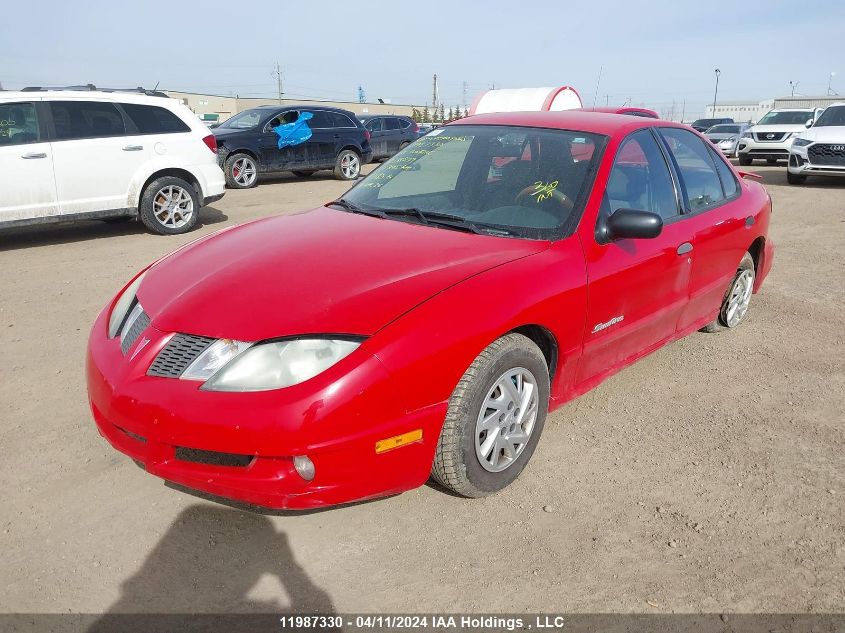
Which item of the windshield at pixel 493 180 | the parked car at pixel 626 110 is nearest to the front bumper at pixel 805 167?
the parked car at pixel 626 110

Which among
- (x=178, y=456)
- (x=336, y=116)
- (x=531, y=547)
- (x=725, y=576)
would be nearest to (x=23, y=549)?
(x=178, y=456)

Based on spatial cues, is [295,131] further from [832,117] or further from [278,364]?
[278,364]

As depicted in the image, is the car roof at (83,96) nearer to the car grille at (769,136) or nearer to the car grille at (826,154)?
the car grille at (826,154)

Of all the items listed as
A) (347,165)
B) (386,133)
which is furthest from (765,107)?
(347,165)

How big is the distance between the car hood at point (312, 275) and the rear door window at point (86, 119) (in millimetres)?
5368

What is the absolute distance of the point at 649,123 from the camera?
390 cm

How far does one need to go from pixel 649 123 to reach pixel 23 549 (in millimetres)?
3689

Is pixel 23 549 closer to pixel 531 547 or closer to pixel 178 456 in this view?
Result: pixel 178 456

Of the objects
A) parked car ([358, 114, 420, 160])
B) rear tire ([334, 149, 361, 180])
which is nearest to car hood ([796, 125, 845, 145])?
rear tire ([334, 149, 361, 180])

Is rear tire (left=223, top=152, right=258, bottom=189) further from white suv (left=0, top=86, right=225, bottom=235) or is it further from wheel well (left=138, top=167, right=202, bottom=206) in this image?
wheel well (left=138, top=167, right=202, bottom=206)

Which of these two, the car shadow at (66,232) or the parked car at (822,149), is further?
the parked car at (822,149)

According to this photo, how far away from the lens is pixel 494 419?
9.12ft

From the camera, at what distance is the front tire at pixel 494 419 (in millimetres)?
2602

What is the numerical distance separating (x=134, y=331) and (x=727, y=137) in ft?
83.3
